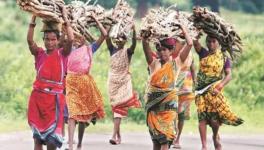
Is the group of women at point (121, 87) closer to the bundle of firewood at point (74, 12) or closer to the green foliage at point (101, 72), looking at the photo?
the bundle of firewood at point (74, 12)

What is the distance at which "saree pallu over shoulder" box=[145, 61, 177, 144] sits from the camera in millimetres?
12133

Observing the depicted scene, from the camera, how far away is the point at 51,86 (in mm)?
11242

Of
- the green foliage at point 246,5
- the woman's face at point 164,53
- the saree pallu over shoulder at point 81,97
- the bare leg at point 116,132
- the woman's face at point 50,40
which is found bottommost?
the bare leg at point 116,132

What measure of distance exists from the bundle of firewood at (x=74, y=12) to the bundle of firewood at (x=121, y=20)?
0.37ft

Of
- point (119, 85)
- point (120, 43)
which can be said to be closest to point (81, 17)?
point (120, 43)

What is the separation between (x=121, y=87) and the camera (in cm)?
1677

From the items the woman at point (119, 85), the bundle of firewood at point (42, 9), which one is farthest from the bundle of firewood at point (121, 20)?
the bundle of firewood at point (42, 9)

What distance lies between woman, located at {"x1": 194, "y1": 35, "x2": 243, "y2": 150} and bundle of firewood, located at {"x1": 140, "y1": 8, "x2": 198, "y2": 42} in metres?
1.65

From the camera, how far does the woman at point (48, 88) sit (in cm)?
1120

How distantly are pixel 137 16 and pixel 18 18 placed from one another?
3.29 m

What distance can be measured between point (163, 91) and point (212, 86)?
231cm

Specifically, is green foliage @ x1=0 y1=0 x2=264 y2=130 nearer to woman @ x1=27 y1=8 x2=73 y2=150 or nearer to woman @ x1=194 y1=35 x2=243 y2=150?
woman @ x1=194 y1=35 x2=243 y2=150

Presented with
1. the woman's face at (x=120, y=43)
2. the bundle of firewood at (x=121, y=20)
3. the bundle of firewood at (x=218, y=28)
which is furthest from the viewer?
the woman's face at (x=120, y=43)

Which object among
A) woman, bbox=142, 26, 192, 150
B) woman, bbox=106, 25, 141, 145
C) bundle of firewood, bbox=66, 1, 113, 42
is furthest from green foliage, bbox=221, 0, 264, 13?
woman, bbox=142, 26, 192, 150
